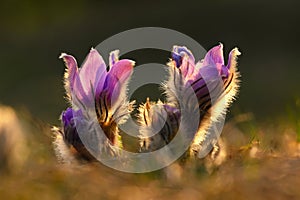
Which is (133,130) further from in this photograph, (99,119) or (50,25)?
(50,25)

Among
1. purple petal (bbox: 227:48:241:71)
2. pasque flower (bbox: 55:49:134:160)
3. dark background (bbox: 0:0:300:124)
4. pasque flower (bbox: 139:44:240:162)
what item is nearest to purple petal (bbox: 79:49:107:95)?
pasque flower (bbox: 55:49:134:160)

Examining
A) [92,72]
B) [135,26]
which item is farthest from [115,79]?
[135,26]

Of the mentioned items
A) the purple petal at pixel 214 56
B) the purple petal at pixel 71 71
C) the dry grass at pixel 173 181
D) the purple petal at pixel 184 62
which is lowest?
the dry grass at pixel 173 181

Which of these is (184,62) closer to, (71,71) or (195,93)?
(195,93)

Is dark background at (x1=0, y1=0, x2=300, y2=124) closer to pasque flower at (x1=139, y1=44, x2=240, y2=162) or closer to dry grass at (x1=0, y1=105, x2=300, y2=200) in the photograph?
pasque flower at (x1=139, y1=44, x2=240, y2=162)

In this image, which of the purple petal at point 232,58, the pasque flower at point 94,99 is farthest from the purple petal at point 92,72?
the purple petal at point 232,58

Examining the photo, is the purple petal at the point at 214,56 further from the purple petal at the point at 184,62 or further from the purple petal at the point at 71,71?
the purple petal at the point at 71,71
